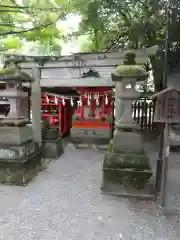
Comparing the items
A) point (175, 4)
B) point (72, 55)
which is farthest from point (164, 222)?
point (175, 4)

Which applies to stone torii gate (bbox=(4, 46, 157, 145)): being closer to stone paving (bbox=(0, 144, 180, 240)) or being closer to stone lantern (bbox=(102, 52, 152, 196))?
stone lantern (bbox=(102, 52, 152, 196))

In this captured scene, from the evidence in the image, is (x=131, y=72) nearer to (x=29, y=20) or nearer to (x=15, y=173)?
(x=29, y=20)

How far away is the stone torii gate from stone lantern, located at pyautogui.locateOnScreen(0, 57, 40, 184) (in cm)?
140

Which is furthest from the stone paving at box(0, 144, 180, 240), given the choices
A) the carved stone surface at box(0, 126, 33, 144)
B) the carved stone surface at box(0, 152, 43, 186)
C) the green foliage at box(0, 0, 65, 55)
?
the green foliage at box(0, 0, 65, 55)

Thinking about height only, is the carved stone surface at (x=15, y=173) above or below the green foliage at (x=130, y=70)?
below

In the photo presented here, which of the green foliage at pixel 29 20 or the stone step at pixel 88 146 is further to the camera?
the stone step at pixel 88 146

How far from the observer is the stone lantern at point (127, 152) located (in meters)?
4.84

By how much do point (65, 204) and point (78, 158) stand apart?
356 centimetres

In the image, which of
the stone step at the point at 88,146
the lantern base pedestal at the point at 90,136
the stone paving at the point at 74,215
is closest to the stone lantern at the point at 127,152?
the stone paving at the point at 74,215

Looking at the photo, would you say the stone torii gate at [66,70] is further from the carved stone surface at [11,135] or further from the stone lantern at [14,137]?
the carved stone surface at [11,135]

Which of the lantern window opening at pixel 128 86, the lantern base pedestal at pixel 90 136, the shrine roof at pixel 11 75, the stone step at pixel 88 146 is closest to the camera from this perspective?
the lantern window opening at pixel 128 86

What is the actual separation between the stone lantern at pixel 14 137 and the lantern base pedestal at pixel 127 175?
85.7 inches

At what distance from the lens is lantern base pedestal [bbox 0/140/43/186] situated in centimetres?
532

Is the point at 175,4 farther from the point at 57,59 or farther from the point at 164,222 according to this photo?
the point at 164,222
